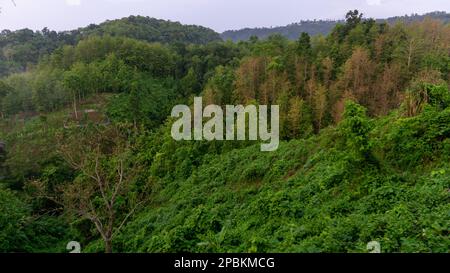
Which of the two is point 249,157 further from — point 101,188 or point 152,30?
point 152,30

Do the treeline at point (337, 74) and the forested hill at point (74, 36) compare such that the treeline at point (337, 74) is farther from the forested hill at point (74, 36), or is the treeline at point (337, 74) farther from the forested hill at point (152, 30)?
the forested hill at point (152, 30)

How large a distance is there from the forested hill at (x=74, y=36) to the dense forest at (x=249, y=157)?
19.8 metres

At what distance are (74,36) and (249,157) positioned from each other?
70.2 meters

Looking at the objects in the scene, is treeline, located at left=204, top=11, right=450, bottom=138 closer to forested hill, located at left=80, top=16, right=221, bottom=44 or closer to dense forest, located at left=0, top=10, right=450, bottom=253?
dense forest, located at left=0, top=10, right=450, bottom=253

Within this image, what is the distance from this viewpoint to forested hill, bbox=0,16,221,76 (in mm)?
59062

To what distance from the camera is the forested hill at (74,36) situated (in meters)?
59.1

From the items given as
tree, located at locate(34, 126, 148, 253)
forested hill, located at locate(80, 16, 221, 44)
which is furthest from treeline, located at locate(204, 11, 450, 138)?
forested hill, located at locate(80, 16, 221, 44)

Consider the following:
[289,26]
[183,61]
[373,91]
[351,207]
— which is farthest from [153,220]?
[289,26]

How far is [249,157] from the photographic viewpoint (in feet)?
50.3

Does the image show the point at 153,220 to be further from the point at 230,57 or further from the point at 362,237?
the point at 230,57

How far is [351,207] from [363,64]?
14770 mm

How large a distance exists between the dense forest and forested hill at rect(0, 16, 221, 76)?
1984 centimetres

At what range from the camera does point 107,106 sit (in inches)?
1385

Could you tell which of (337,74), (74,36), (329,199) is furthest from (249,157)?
(74,36)
